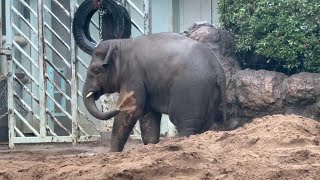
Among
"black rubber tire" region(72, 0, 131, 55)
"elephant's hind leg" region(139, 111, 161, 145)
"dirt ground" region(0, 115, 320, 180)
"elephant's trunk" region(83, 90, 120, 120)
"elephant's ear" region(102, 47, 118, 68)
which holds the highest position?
"black rubber tire" region(72, 0, 131, 55)

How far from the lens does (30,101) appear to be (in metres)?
11.5

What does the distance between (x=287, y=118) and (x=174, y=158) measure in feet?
4.53

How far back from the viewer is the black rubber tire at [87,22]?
30.2 ft

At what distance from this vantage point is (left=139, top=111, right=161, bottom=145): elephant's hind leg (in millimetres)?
8773

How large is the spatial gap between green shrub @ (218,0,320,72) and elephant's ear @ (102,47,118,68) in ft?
6.65

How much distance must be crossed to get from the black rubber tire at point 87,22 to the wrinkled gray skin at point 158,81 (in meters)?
0.60

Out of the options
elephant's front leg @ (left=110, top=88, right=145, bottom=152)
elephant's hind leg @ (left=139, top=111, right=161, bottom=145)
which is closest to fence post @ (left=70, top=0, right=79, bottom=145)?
elephant's hind leg @ (left=139, top=111, right=161, bottom=145)

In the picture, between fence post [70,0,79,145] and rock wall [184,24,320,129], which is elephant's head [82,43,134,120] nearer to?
rock wall [184,24,320,129]

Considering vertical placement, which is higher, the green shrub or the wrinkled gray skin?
the green shrub

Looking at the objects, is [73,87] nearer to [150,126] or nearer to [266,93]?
[150,126]

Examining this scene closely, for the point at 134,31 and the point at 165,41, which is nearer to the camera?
the point at 165,41

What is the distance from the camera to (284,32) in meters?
9.10

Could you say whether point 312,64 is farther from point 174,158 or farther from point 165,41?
point 174,158

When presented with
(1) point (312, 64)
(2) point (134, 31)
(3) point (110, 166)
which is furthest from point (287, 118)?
Answer: (2) point (134, 31)
